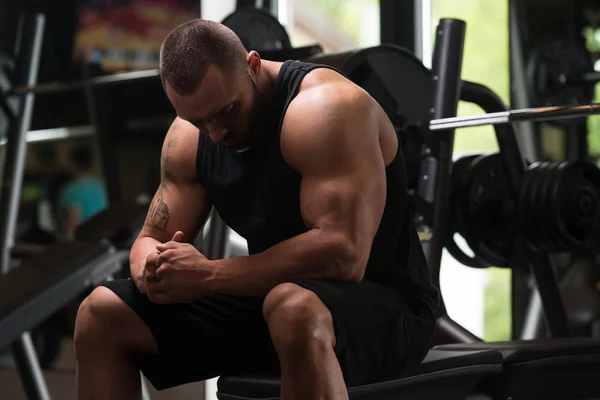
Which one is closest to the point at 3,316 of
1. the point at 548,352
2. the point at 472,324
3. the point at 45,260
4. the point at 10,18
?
the point at 45,260

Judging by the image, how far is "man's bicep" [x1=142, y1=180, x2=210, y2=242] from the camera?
2047 mm

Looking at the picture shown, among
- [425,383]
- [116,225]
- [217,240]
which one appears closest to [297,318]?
[425,383]

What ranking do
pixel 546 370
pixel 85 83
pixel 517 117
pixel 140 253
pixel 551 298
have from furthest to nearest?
pixel 85 83, pixel 551 298, pixel 517 117, pixel 546 370, pixel 140 253

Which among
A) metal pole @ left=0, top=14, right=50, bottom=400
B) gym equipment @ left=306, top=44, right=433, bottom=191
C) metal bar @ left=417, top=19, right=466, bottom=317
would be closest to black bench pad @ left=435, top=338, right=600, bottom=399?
metal bar @ left=417, top=19, right=466, bottom=317

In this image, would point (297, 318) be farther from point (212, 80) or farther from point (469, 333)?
point (469, 333)

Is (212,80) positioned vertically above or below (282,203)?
above

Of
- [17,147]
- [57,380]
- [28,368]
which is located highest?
[17,147]

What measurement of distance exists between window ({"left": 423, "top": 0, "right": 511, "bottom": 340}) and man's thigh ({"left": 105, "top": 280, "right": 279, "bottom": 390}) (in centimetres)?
203

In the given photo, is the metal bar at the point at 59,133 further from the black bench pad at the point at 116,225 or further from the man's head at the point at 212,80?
the man's head at the point at 212,80

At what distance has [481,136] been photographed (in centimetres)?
400

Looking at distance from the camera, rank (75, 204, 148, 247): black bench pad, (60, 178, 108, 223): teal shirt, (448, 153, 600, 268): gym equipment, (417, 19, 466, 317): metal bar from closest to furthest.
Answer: (417, 19, 466, 317): metal bar → (448, 153, 600, 268): gym equipment → (75, 204, 148, 247): black bench pad → (60, 178, 108, 223): teal shirt

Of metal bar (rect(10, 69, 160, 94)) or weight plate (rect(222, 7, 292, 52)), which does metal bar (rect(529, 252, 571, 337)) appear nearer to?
weight plate (rect(222, 7, 292, 52))

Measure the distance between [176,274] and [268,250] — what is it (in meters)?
0.18

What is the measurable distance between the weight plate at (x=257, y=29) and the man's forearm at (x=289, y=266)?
1.40 meters
